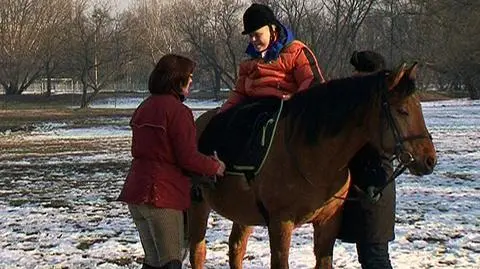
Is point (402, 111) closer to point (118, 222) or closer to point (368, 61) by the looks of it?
point (368, 61)

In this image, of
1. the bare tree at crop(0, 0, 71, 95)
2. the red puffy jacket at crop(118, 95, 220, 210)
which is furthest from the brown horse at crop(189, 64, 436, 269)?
the bare tree at crop(0, 0, 71, 95)

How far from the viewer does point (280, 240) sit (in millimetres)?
3791

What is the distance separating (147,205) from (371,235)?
1.52 m

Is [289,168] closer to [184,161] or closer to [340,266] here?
[184,161]

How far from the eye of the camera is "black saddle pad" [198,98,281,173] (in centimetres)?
391

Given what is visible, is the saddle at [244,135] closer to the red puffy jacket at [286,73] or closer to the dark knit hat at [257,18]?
the red puffy jacket at [286,73]

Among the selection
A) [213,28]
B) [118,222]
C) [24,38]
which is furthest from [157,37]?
[118,222]

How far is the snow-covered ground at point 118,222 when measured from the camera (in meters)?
6.07

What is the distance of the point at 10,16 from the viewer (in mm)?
53406

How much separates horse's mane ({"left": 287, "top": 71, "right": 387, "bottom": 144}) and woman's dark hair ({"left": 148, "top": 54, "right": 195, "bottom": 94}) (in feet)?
2.35

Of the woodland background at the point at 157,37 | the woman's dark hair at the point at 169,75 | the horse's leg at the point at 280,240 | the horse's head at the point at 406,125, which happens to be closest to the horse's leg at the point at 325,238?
the horse's leg at the point at 280,240

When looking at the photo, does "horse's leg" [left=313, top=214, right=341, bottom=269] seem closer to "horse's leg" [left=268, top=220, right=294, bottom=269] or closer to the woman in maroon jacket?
"horse's leg" [left=268, top=220, right=294, bottom=269]

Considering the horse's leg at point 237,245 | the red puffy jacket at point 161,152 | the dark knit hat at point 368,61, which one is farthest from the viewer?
the horse's leg at point 237,245

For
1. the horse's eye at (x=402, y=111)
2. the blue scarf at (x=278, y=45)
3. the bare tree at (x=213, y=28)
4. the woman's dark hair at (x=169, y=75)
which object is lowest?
the horse's eye at (x=402, y=111)
